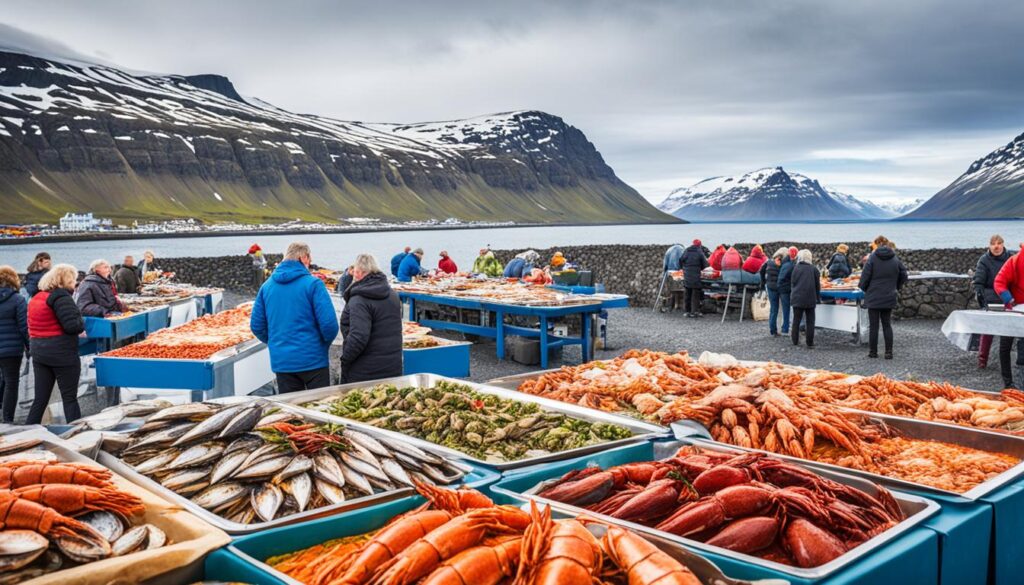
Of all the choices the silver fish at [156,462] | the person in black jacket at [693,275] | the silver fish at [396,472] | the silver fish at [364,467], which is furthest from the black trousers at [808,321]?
the silver fish at [156,462]

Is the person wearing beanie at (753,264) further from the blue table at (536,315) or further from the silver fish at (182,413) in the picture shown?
Result: the silver fish at (182,413)

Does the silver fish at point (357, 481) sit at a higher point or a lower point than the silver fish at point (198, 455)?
lower

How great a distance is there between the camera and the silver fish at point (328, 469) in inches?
108

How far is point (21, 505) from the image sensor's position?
6.68 feet

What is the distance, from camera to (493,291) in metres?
13.3

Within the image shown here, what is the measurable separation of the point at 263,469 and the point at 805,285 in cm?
1209

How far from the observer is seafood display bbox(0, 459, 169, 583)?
6.28ft

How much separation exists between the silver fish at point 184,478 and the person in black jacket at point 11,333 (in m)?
5.83

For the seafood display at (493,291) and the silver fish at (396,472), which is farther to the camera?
the seafood display at (493,291)

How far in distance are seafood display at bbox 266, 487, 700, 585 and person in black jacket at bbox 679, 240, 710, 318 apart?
16.1 meters

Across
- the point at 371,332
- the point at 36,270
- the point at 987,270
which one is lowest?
the point at 371,332

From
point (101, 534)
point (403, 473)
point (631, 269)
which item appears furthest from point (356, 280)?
point (631, 269)

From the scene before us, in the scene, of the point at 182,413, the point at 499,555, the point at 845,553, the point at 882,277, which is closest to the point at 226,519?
the point at 182,413

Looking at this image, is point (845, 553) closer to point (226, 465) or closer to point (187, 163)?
point (226, 465)
